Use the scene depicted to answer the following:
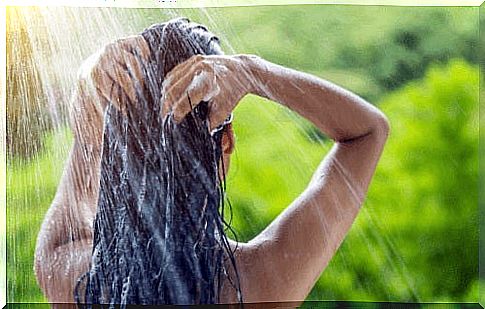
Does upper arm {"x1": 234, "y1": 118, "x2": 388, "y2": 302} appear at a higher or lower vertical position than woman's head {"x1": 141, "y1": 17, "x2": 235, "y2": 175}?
lower

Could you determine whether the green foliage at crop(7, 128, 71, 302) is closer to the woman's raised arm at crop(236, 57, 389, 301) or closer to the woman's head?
the woman's head

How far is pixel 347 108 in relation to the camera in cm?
209

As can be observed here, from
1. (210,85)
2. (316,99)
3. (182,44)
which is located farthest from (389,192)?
(182,44)

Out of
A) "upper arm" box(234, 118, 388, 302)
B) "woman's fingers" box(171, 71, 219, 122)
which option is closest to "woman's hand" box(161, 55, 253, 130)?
"woman's fingers" box(171, 71, 219, 122)

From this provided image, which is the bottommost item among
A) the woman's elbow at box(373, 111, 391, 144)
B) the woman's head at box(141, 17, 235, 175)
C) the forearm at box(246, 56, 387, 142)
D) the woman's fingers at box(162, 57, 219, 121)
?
the woman's elbow at box(373, 111, 391, 144)

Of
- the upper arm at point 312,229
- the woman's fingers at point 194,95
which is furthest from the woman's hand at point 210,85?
the upper arm at point 312,229

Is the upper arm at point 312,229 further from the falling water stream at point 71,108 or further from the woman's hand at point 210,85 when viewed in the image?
the woman's hand at point 210,85

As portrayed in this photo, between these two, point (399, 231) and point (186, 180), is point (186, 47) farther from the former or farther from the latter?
point (399, 231)

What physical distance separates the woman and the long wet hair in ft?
0.09

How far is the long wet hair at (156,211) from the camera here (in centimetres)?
207

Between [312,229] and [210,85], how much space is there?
57cm

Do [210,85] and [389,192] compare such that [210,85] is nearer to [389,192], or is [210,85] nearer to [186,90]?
[186,90]

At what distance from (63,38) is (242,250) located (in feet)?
2.98

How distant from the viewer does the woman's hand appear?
6.81 feet
